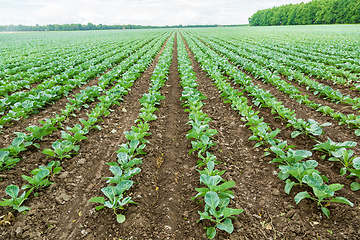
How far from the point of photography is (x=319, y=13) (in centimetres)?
7200

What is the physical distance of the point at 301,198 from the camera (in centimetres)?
243

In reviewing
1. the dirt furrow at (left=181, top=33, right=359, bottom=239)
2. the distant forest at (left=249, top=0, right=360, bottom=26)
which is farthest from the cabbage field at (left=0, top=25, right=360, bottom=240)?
the distant forest at (left=249, top=0, right=360, bottom=26)

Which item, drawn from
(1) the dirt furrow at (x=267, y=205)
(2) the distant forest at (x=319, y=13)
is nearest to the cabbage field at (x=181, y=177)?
(1) the dirt furrow at (x=267, y=205)

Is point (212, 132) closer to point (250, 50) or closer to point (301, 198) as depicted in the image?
point (301, 198)

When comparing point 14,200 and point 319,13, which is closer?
point 14,200

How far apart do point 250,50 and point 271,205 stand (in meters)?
Answer: 16.5

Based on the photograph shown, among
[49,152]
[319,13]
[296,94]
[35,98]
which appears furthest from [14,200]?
[319,13]

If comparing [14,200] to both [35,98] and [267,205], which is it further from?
[35,98]

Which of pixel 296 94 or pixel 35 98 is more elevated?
pixel 35 98

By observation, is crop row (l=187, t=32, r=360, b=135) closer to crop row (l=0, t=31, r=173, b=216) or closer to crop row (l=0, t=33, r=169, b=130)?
crop row (l=0, t=31, r=173, b=216)

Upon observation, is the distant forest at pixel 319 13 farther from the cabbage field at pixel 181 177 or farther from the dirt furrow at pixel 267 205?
the dirt furrow at pixel 267 205

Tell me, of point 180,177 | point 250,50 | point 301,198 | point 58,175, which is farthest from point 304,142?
point 250,50

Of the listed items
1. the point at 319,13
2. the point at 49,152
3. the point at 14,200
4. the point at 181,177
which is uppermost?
the point at 319,13

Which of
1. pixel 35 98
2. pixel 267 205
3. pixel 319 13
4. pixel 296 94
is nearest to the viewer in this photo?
pixel 267 205
